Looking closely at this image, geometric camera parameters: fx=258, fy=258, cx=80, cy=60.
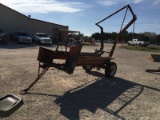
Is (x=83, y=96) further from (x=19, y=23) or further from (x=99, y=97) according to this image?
(x=19, y=23)

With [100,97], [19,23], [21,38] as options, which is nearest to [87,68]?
[100,97]

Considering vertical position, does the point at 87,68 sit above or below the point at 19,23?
below

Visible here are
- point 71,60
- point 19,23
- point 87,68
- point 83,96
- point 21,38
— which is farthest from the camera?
point 19,23

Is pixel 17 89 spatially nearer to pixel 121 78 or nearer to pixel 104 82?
pixel 104 82

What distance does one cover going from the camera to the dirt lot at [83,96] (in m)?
5.98

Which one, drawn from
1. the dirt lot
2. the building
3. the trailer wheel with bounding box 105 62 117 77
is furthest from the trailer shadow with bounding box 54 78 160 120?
the building

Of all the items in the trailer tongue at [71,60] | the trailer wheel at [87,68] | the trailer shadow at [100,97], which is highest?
the trailer tongue at [71,60]

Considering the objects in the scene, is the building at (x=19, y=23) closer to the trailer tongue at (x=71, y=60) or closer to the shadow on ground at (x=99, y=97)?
the trailer tongue at (x=71, y=60)

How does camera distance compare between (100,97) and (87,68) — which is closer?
(100,97)

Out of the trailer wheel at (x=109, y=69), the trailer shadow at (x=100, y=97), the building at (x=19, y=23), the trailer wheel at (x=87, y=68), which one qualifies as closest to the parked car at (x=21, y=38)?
the building at (x=19, y=23)

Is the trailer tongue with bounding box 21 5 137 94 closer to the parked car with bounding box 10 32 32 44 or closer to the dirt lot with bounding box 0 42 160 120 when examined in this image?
the dirt lot with bounding box 0 42 160 120

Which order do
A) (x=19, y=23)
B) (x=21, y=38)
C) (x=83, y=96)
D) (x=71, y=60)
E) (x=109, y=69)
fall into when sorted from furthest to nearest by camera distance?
(x=19, y=23), (x=21, y=38), (x=109, y=69), (x=71, y=60), (x=83, y=96)

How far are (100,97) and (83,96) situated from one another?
501 millimetres

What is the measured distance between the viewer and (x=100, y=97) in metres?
7.56
